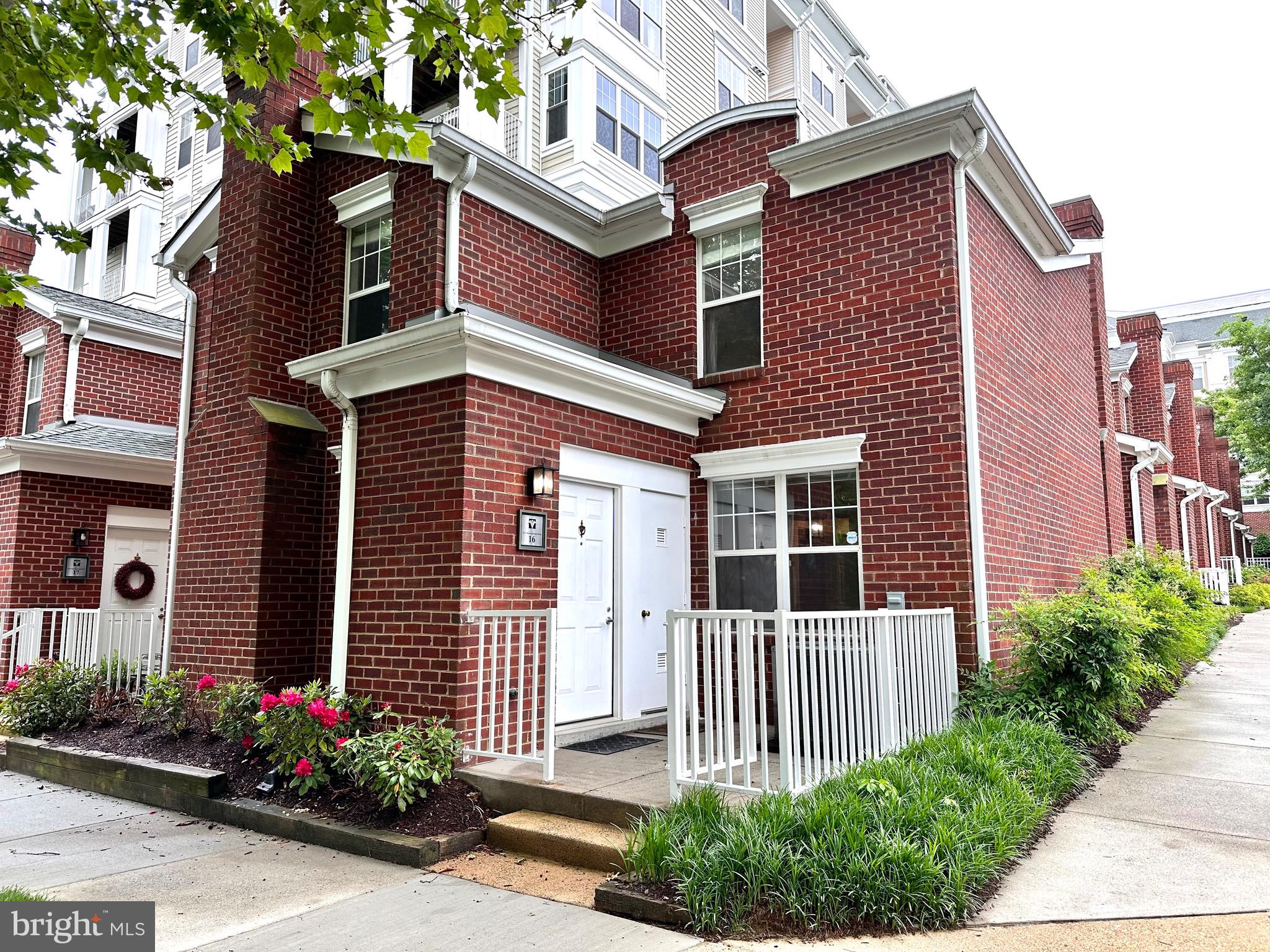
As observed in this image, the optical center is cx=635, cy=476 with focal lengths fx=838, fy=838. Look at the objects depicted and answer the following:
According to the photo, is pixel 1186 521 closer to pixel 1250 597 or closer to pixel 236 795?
pixel 1250 597

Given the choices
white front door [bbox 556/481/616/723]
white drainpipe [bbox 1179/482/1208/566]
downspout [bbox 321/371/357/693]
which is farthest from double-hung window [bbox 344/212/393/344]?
white drainpipe [bbox 1179/482/1208/566]

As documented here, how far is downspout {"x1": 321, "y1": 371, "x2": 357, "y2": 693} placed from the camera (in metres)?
6.95

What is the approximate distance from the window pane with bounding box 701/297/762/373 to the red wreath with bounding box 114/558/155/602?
834 centimetres

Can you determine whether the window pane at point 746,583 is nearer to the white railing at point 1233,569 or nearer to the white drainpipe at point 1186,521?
the white drainpipe at point 1186,521

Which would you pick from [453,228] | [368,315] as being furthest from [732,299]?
[368,315]

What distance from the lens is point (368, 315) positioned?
27.8ft

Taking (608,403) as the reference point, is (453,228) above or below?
above

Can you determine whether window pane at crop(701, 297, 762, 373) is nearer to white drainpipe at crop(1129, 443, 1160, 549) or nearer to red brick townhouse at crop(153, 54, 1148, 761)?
red brick townhouse at crop(153, 54, 1148, 761)

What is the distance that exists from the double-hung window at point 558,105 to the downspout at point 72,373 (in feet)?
26.3

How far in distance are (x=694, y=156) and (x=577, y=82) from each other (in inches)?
255

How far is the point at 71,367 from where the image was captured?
1241cm

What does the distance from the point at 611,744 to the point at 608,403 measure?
9.88ft

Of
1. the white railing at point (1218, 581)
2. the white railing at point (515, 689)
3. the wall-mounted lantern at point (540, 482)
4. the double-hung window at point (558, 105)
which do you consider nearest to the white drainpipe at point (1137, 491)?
the white railing at point (1218, 581)

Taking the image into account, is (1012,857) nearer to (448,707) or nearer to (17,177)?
(448,707)
